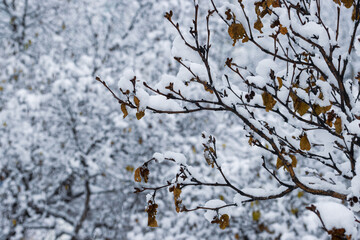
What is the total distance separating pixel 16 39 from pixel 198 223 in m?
4.86

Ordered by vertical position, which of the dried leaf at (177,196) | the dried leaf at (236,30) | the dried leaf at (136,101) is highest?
the dried leaf at (236,30)

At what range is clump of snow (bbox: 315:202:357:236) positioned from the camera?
88 centimetres

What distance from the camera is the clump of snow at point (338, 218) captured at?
0.88 metres

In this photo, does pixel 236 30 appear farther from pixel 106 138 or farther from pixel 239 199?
pixel 106 138

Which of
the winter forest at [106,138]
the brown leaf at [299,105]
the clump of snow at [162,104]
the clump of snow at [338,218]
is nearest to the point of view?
the clump of snow at [338,218]

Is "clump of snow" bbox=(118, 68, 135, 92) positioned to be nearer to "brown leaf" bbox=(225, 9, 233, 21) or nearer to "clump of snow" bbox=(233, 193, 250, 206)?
"brown leaf" bbox=(225, 9, 233, 21)

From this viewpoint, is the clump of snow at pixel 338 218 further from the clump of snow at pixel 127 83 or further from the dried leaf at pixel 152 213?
the clump of snow at pixel 127 83

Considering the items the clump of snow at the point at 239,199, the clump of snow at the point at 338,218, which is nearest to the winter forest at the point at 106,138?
the clump of snow at the point at 239,199

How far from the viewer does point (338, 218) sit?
2.91ft

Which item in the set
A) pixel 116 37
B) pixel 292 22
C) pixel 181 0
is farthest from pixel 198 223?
pixel 292 22

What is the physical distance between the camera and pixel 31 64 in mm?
5746

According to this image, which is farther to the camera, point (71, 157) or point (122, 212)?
point (122, 212)

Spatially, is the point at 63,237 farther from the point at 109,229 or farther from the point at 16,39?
the point at 16,39

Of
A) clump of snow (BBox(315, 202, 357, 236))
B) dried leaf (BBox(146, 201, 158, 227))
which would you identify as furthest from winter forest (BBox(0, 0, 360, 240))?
clump of snow (BBox(315, 202, 357, 236))
